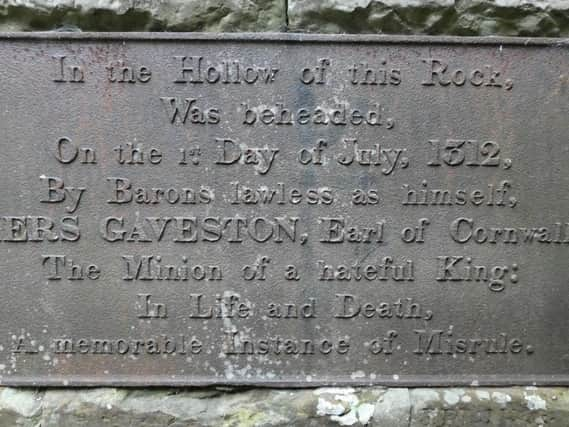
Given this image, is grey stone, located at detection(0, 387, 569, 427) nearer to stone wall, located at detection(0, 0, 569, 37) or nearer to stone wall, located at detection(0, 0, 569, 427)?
stone wall, located at detection(0, 0, 569, 427)

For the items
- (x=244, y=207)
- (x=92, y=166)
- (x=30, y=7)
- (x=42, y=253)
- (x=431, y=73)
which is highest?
(x=30, y=7)

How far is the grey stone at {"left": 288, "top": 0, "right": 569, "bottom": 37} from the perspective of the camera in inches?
67.9

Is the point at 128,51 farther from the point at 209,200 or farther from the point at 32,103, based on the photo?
the point at 209,200

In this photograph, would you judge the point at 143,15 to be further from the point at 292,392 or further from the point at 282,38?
the point at 292,392

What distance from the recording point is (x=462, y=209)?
1.76 m

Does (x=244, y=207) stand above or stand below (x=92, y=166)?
below

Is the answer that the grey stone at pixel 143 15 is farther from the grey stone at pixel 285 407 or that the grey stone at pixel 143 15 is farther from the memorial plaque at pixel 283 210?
the grey stone at pixel 285 407

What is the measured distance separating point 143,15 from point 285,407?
1.35m

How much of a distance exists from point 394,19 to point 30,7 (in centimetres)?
116

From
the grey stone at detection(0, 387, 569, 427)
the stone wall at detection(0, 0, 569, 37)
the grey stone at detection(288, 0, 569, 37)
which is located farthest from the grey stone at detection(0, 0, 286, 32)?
the grey stone at detection(0, 387, 569, 427)

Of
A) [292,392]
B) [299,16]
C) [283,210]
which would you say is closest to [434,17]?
[299,16]

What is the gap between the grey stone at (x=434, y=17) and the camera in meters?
1.73

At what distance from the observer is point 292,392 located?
1.81 m

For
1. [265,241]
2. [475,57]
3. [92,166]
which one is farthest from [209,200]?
[475,57]
